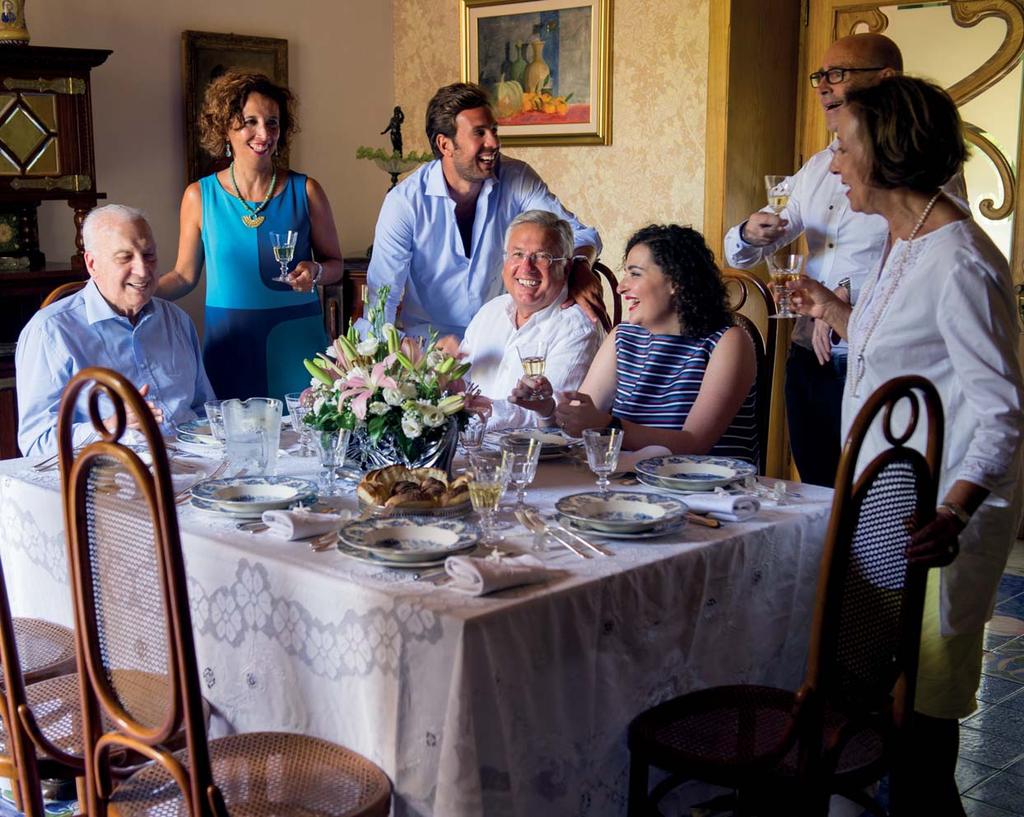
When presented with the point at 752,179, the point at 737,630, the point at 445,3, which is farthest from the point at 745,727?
the point at 445,3

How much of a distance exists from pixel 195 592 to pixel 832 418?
185cm

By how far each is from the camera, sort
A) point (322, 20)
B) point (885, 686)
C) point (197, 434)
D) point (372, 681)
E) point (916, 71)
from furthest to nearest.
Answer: point (322, 20) → point (916, 71) → point (197, 434) → point (885, 686) → point (372, 681)

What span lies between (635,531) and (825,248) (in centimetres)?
161

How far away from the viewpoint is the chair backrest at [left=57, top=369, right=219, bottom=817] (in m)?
1.53

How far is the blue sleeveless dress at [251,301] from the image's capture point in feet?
11.7

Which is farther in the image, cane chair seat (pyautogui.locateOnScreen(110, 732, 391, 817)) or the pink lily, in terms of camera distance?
the pink lily

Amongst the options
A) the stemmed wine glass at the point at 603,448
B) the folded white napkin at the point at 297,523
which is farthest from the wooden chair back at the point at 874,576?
the folded white napkin at the point at 297,523

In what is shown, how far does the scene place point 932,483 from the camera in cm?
183

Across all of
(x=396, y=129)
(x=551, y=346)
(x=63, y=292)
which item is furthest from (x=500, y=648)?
(x=396, y=129)

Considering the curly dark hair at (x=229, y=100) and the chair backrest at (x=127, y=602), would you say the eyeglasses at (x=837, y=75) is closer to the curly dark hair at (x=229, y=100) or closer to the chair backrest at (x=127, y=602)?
the curly dark hair at (x=229, y=100)

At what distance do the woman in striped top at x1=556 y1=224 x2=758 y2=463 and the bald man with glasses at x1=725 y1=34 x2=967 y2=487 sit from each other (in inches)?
17.0

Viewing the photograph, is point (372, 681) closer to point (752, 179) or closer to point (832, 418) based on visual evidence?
point (832, 418)

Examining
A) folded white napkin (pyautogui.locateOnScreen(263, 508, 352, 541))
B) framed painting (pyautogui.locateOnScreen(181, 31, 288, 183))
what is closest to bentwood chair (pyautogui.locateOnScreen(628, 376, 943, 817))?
folded white napkin (pyautogui.locateOnScreen(263, 508, 352, 541))

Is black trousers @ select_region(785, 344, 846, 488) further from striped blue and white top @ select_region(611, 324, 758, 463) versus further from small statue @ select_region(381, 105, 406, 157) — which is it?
small statue @ select_region(381, 105, 406, 157)
